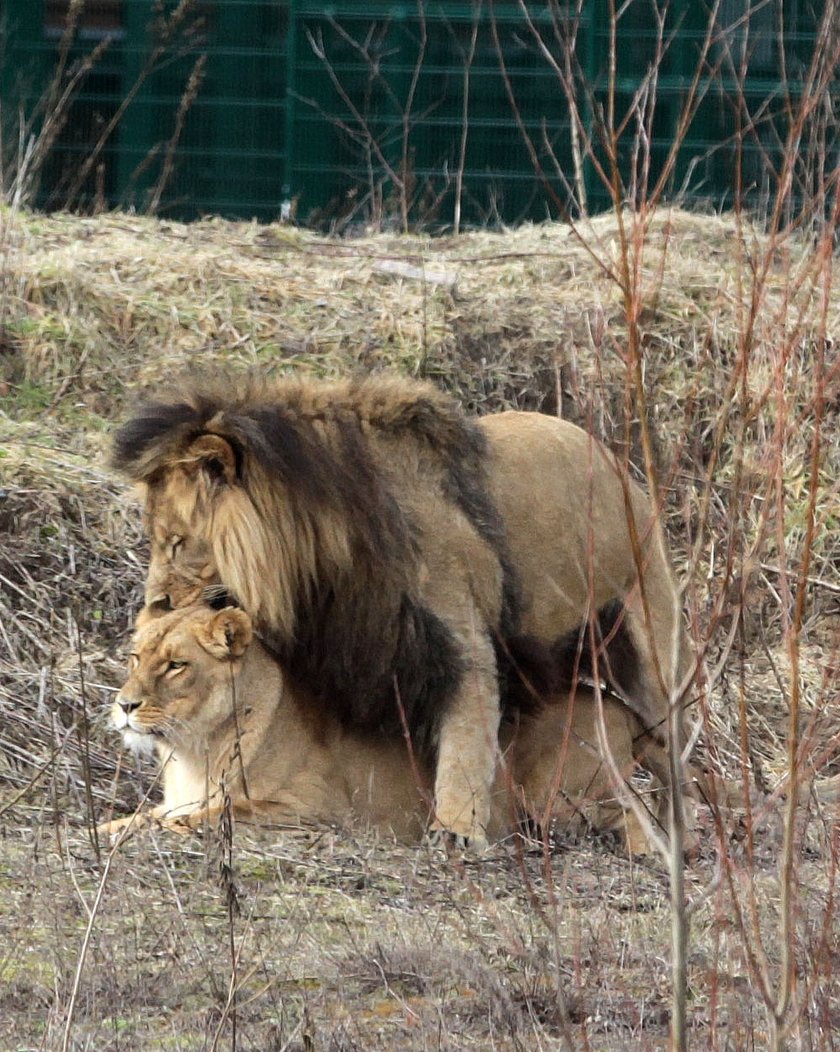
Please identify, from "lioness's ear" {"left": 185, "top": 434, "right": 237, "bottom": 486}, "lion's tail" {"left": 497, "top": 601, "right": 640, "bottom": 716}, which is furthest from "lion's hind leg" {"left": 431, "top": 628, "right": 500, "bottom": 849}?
"lioness's ear" {"left": 185, "top": 434, "right": 237, "bottom": 486}

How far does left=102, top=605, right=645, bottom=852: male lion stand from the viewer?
19.4ft

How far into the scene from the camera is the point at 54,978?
4.01 metres

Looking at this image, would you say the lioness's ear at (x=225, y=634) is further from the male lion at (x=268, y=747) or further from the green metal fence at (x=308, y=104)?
the green metal fence at (x=308, y=104)

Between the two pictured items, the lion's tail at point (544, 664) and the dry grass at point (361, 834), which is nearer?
the dry grass at point (361, 834)

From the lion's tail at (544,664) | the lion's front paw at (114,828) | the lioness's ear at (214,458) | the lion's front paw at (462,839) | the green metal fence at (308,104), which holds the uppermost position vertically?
the green metal fence at (308,104)

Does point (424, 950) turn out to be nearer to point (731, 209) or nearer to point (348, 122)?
point (731, 209)

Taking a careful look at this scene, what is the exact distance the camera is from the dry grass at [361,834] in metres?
3.60

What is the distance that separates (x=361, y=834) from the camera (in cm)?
584

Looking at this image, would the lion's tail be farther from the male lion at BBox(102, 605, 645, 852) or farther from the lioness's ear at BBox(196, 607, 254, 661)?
the lioness's ear at BBox(196, 607, 254, 661)

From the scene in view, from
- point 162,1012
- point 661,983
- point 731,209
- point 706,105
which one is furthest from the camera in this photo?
point 706,105

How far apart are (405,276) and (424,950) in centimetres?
600

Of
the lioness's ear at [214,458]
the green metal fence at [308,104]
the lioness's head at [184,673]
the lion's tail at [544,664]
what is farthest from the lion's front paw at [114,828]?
the green metal fence at [308,104]

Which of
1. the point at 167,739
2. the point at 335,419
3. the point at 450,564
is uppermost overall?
the point at 335,419

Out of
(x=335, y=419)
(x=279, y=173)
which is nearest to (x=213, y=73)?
(x=279, y=173)
